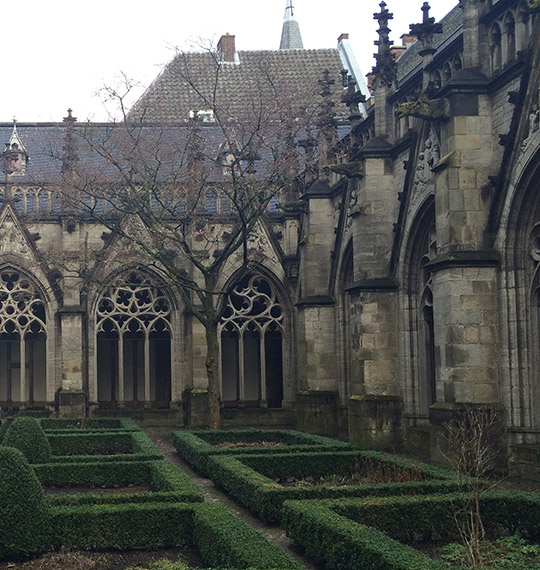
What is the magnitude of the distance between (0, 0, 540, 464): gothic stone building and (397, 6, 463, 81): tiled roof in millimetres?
113

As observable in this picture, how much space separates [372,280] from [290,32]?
28.8 m

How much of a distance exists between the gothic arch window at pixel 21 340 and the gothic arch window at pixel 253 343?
5193mm

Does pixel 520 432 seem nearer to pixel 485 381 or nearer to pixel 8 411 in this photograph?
pixel 485 381

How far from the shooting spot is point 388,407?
19.1 meters

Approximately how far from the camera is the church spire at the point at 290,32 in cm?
4550

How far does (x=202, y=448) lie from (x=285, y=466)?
2.12 meters

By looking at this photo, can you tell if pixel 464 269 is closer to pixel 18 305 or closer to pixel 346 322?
pixel 346 322

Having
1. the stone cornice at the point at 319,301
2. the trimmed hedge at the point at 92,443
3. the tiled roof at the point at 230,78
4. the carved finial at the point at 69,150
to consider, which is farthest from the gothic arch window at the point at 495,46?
the tiled roof at the point at 230,78

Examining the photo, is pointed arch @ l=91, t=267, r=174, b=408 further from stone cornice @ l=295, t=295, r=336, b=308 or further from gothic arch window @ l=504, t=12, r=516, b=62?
gothic arch window @ l=504, t=12, r=516, b=62

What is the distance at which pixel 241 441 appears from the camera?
2002 cm

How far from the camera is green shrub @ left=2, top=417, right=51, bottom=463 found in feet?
53.9

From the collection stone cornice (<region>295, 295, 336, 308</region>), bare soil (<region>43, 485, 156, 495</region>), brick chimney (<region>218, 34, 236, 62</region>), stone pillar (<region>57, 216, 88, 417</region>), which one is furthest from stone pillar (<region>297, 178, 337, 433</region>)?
brick chimney (<region>218, 34, 236, 62</region>)

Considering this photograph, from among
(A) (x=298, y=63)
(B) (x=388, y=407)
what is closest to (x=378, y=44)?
(B) (x=388, y=407)

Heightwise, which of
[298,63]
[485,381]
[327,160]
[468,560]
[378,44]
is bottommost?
[468,560]
